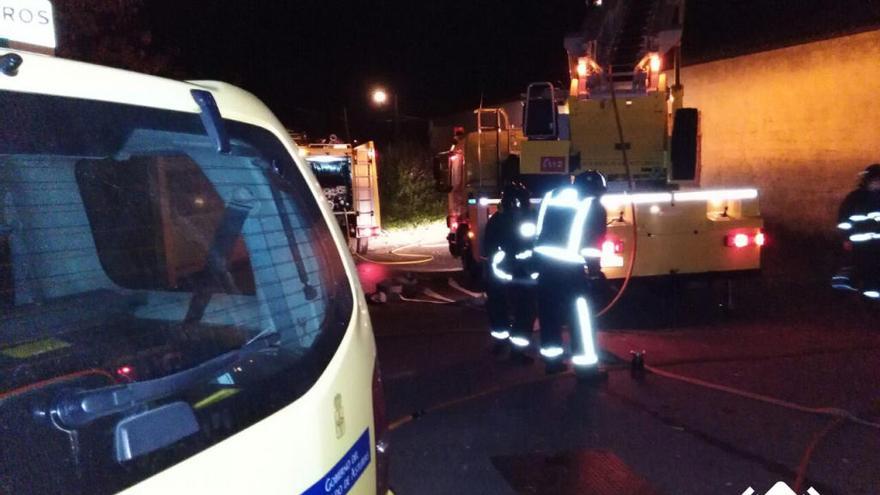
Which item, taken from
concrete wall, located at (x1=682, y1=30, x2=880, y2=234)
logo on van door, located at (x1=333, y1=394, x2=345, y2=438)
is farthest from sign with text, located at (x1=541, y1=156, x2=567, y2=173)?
logo on van door, located at (x1=333, y1=394, x2=345, y2=438)

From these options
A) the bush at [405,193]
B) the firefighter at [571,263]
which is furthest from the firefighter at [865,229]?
the bush at [405,193]

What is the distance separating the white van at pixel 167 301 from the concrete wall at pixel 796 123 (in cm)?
1168

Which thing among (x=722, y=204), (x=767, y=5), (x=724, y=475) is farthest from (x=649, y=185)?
(x=767, y=5)

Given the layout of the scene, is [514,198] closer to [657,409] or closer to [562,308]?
[562,308]

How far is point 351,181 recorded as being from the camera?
59.6 feet

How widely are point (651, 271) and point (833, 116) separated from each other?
562cm

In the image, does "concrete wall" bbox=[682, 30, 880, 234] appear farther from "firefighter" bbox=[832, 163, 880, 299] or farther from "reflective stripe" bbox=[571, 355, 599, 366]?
"reflective stripe" bbox=[571, 355, 599, 366]

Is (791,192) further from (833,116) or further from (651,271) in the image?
(651,271)

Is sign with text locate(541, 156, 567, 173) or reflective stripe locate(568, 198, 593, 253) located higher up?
sign with text locate(541, 156, 567, 173)

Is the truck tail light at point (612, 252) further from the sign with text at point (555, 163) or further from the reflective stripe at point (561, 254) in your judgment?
the reflective stripe at point (561, 254)

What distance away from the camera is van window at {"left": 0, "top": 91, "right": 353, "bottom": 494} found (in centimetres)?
138

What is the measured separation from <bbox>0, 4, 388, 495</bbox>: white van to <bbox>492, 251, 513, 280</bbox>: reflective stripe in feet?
16.9

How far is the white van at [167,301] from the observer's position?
1396 mm

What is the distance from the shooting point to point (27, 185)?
159 centimetres
